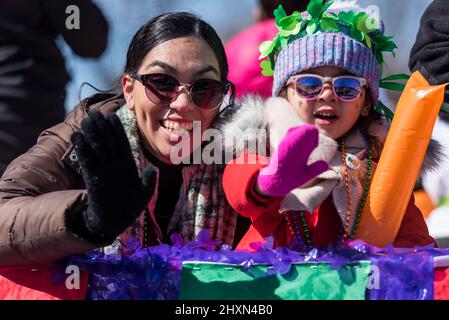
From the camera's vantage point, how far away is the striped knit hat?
254cm

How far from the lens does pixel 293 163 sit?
1984 mm

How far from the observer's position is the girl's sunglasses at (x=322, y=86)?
98.3 inches

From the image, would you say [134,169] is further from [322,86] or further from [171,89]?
[322,86]

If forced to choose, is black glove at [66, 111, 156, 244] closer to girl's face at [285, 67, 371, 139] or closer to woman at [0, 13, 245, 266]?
woman at [0, 13, 245, 266]

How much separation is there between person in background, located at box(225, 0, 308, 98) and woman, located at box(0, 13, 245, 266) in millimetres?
722

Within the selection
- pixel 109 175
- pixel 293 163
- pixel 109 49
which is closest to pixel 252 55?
pixel 109 49

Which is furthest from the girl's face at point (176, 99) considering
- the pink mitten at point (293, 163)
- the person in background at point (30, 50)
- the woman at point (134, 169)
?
the person in background at point (30, 50)

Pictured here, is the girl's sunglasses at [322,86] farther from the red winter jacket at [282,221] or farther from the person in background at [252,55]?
the person in background at [252,55]

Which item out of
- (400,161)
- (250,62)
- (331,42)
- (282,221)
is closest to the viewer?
(400,161)

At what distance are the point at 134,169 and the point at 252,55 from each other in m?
1.63
